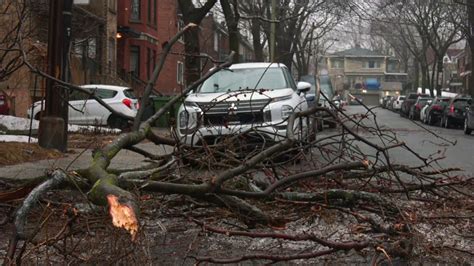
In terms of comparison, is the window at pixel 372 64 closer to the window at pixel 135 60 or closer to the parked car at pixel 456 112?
the window at pixel 135 60

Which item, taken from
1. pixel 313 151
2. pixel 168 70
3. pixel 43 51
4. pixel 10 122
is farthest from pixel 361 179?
pixel 168 70

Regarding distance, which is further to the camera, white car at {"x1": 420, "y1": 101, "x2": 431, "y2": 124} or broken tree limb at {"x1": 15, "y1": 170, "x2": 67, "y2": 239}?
white car at {"x1": 420, "y1": 101, "x2": 431, "y2": 124}

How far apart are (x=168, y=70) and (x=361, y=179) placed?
119 ft

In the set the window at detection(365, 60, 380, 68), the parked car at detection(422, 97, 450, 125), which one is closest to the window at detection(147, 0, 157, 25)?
the parked car at detection(422, 97, 450, 125)

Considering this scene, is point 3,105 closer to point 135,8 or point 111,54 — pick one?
point 111,54

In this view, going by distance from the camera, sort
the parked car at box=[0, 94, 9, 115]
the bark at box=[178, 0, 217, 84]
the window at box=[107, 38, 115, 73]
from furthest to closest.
A: the window at box=[107, 38, 115, 73] → the bark at box=[178, 0, 217, 84] → the parked car at box=[0, 94, 9, 115]

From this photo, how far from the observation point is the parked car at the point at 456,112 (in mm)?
27953

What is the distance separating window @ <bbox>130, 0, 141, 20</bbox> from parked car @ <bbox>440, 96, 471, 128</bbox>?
17041 mm

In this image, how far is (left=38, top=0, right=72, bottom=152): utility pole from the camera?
10.8 m

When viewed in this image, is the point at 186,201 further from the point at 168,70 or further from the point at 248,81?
the point at 168,70

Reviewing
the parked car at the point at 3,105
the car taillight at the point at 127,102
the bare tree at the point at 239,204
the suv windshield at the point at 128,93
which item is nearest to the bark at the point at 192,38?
the car taillight at the point at 127,102

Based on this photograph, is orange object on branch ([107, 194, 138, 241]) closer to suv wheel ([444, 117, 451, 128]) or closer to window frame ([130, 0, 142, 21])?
suv wheel ([444, 117, 451, 128])

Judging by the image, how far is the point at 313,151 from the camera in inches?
238

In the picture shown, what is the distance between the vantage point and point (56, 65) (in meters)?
10.7
